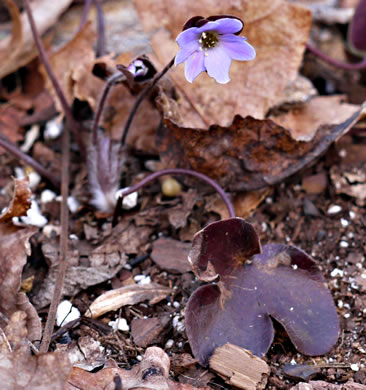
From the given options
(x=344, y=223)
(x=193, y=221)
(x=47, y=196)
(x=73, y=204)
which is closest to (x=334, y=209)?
(x=344, y=223)

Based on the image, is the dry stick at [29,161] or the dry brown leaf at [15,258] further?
the dry stick at [29,161]

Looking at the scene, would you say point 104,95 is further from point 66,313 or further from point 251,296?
point 251,296

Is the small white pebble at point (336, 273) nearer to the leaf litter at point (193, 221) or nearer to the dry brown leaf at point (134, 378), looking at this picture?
the leaf litter at point (193, 221)

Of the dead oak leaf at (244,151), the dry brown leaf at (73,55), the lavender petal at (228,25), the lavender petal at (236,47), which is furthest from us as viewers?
the dry brown leaf at (73,55)

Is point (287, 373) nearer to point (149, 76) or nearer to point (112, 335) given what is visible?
point (112, 335)

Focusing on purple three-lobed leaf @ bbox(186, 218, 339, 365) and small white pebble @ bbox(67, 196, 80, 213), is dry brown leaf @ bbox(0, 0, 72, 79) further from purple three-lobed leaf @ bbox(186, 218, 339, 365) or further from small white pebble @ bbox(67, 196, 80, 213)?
purple three-lobed leaf @ bbox(186, 218, 339, 365)

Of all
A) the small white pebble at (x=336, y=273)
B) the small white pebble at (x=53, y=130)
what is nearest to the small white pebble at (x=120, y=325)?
the small white pebble at (x=336, y=273)

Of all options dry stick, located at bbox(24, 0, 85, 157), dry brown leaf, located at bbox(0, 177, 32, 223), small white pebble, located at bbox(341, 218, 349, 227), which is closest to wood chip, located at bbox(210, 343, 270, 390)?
small white pebble, located at bbox(341, 218, 349, 227)
